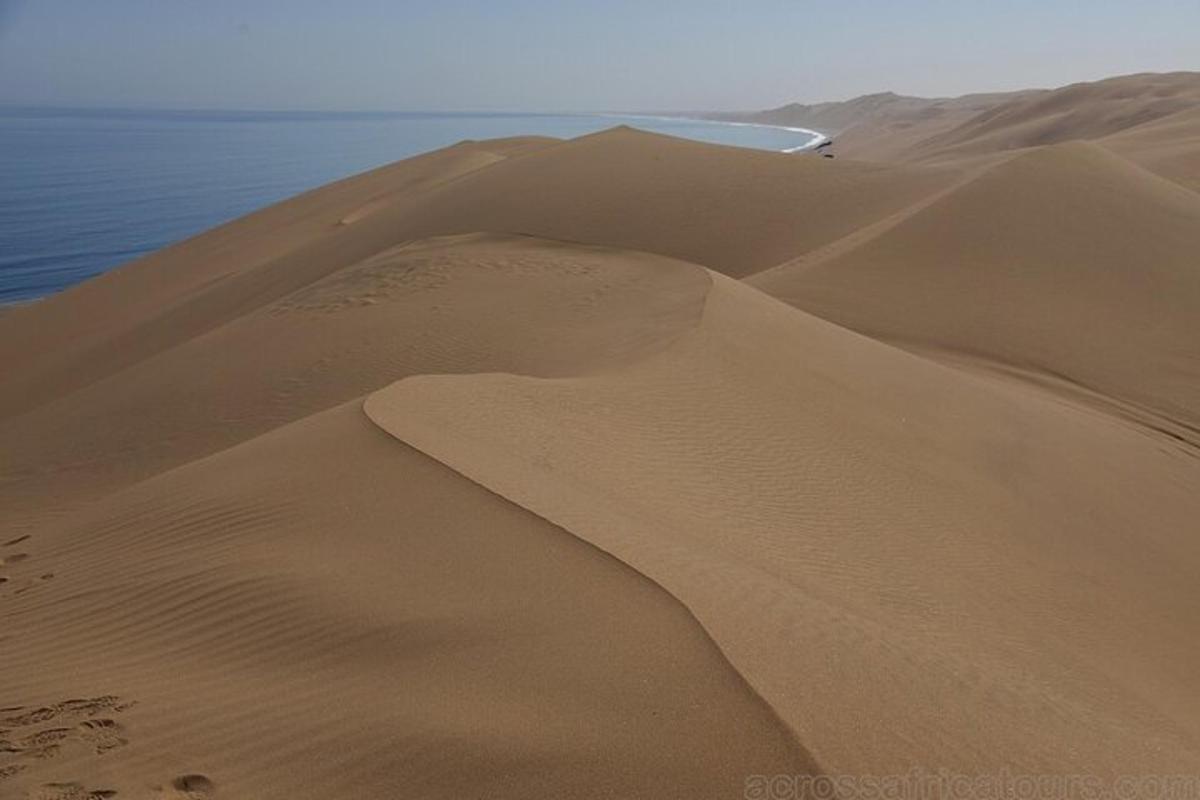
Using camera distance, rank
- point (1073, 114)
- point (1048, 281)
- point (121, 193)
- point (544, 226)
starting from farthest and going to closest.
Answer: point (1073, 114) < point (121, 193) < point (544, 226) < point (1048, 281)

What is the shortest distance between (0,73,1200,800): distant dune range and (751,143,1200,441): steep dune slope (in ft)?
0.22

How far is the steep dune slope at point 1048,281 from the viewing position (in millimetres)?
10992

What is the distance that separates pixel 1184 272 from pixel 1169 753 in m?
11.4

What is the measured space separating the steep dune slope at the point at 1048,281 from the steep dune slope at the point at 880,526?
1.99 metres

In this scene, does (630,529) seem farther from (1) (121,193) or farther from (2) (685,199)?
(1) (121,193)

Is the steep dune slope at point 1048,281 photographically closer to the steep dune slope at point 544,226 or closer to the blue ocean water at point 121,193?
the steep dune slope at point 544,226

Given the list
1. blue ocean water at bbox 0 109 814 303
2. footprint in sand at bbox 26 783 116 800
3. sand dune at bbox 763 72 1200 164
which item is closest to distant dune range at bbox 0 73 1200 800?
footprint in sand at bbox 26 783 116 800

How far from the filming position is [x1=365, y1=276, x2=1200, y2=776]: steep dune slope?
3504mm

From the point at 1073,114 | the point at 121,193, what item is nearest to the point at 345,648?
the point at 121,193

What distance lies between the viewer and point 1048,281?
42.3 ft

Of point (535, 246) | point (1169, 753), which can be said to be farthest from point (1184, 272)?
point (1169, 753)

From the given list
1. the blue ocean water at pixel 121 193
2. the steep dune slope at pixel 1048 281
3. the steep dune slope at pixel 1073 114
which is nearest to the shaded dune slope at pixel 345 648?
the steep dune slope at pixel 1048 281

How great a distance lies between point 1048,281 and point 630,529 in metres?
10.5

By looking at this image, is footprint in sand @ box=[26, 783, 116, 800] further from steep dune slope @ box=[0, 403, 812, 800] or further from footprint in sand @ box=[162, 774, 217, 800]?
footprint in sand @ box=[162, 774, 217, 800]
